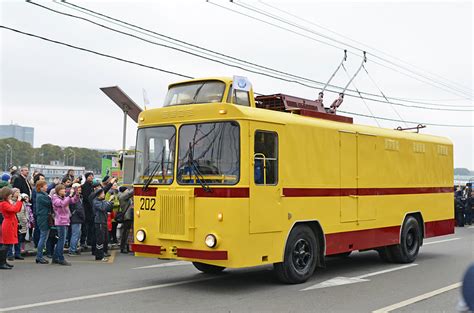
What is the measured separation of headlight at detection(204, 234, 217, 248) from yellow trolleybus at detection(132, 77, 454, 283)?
0.07 ft

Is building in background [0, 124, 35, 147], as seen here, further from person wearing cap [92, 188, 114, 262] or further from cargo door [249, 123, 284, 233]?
cargo door [249, 123, 284, 233]

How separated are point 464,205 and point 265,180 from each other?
813 inches

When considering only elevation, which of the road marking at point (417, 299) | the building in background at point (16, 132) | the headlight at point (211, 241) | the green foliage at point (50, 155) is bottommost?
the road marking at point (417, 299)

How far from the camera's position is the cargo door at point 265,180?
844 centimetres

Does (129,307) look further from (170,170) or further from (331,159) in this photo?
(331,159)

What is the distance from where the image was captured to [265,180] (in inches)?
342

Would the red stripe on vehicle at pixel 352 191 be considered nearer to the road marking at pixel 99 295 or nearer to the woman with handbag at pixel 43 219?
the road marking at pixel 99 295

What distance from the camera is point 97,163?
3228 inches

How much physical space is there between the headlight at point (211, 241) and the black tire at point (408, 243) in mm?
5581

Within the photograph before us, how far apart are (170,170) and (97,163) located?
248 ft

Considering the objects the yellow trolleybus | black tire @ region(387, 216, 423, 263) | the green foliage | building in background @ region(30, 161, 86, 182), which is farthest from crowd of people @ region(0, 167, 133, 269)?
the green foliage

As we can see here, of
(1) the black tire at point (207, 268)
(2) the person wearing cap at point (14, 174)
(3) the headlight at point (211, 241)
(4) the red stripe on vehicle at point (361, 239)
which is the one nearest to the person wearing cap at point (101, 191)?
(2) the person wearing cap at point (14, 174)

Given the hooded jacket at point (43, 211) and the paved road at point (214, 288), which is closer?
the paved road at point (214, 288)

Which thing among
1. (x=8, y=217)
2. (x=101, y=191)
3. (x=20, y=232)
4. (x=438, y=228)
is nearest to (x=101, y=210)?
(x=101, y=191)
